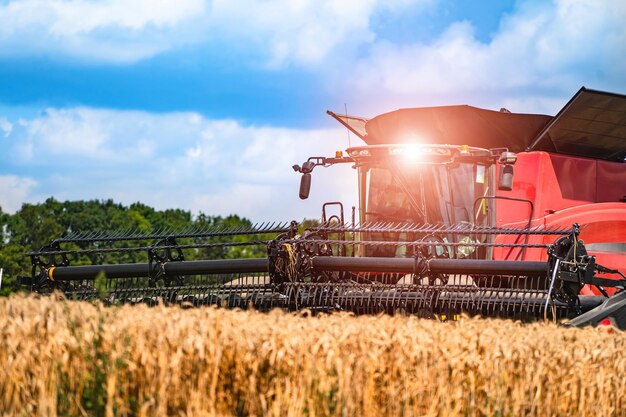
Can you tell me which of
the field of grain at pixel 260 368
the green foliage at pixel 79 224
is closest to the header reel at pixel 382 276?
the field of grain at pixel 260 368

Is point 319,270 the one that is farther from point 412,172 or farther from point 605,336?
point 605,336

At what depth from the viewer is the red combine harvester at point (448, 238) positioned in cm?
782

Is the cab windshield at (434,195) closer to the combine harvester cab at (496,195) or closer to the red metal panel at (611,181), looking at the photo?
the combine harvester cab at (496,195)

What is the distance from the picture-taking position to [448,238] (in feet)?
29.8

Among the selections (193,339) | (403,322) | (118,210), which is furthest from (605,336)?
(118,210)

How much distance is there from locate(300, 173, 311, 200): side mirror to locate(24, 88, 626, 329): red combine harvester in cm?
1

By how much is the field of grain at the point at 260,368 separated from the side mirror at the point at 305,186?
4337mm

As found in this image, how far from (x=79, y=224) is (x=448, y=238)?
57.0 metres

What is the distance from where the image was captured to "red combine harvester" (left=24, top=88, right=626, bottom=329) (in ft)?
25.7

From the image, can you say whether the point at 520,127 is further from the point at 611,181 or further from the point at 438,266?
the point at 438,266

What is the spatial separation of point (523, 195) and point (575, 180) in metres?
0.76

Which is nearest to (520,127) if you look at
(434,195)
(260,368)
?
(434,195)

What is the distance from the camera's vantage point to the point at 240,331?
→ 189 inches

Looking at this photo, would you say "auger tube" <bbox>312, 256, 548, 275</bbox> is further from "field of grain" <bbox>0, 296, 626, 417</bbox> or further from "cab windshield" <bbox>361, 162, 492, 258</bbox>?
"field of grain" <bbox>0, 296, 626, 417</bbox>
